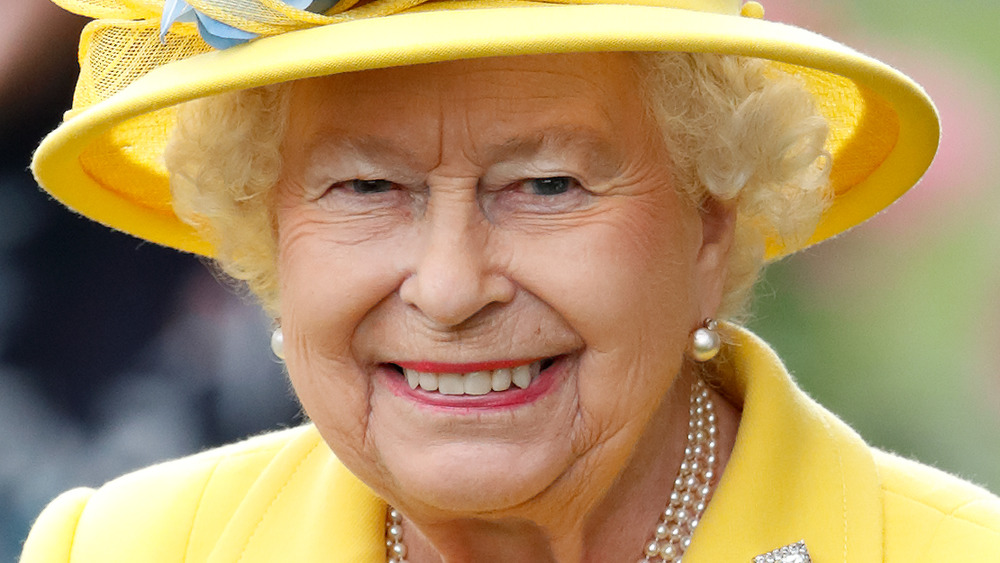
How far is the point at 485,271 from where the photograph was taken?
2.13 metres

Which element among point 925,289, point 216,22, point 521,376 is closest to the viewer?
point 216,22

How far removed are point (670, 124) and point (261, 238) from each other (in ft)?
2.67

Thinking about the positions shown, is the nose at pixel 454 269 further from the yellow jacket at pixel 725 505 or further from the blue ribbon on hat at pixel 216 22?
the yellow jacket at pixel 725 505

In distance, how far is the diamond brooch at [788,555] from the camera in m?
2.37

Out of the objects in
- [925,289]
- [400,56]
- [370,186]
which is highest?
[400,56]

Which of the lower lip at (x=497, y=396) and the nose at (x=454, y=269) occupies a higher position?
the nose at (x=454, y=269)

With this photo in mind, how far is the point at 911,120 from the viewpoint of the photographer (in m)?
2.33

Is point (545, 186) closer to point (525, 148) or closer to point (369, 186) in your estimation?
point (525, 148)

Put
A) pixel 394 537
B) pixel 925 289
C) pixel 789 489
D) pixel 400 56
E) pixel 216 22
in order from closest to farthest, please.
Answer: pixel 400 56 < pixel 216 22 < pixel 789 489 < pixel 394 537 < pixel 925 289

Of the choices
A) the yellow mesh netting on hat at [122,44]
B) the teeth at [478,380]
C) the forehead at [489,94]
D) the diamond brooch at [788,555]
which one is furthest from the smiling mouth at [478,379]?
the yellow mesh netting on hat at [122,44]

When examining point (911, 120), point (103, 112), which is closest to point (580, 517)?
point (911, 120)

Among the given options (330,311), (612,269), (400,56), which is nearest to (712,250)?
(612,269)

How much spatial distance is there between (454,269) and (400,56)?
0.36 metres

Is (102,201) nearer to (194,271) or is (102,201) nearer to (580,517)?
(580,517)
